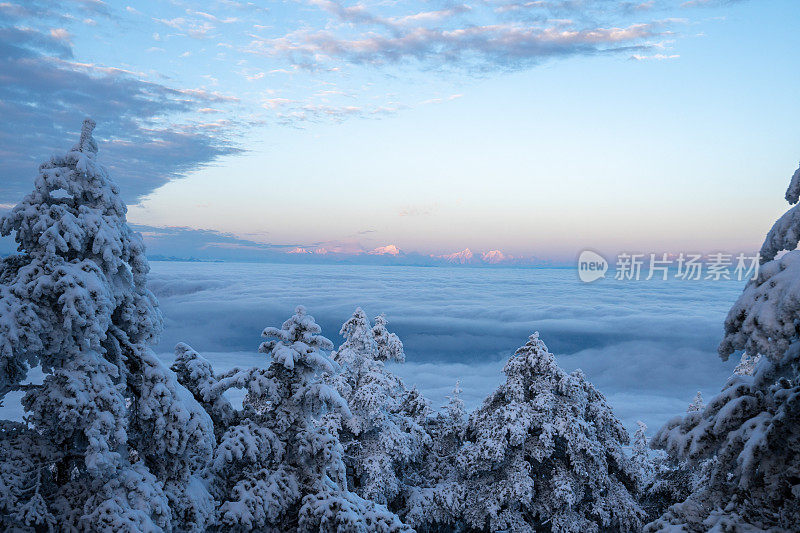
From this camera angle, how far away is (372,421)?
20250 mm

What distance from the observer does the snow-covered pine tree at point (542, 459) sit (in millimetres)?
18375

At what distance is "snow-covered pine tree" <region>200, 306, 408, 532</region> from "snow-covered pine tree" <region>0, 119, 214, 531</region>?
1.28 meters

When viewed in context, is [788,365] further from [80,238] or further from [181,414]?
[80,238]

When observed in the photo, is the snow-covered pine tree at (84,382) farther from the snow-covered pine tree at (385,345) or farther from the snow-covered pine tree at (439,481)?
the snow-covered pine tree at (385,345)

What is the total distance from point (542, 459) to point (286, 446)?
1191 cm

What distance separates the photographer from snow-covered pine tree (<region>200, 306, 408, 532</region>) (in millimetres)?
10523

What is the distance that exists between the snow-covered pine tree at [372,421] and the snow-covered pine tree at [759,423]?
12563 mm

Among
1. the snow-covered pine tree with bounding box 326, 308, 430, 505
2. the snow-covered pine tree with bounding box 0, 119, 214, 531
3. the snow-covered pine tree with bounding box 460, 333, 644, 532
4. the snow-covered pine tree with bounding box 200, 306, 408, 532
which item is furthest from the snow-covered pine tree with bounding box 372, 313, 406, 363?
the snow-covered pine tree with bounding box 0, 119, 214, 531

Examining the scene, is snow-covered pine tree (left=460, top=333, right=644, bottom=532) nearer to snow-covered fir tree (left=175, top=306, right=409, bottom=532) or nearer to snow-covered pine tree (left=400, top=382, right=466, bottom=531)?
snow-covered pine tree (left=400, top=382, right=466, bottom=531)

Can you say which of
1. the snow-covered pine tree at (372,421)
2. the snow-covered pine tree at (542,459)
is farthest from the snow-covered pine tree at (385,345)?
the snow-covered pine tree at (542,459)

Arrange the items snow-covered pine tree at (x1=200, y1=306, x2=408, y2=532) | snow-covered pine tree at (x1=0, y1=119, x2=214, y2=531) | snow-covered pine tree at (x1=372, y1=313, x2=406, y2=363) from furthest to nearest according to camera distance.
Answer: snow-covered pine tree at (x1=372, y1=313, x2=406, y2=363) → snow-covered pine tree at (x1=200, y1=306, x2=408, y2=532) → snow-covered pine tree at (x1=0, y1=119, x2=214, y2=531)

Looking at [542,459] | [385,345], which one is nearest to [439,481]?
[542,459]

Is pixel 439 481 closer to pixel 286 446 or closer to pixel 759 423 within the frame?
pixel 286 446

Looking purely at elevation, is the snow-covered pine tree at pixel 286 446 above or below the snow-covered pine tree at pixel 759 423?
→ below
